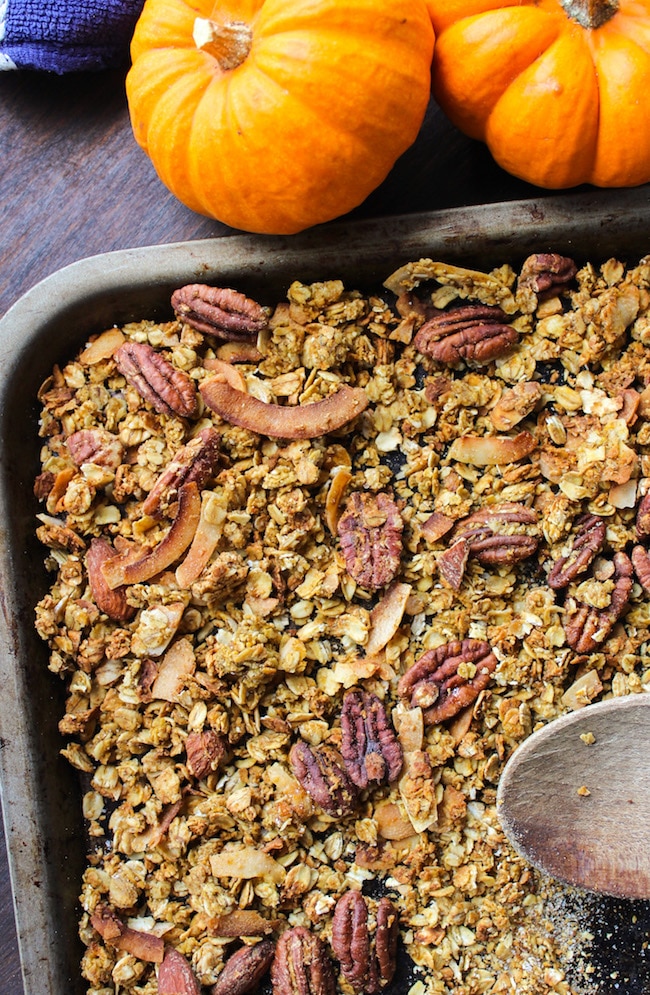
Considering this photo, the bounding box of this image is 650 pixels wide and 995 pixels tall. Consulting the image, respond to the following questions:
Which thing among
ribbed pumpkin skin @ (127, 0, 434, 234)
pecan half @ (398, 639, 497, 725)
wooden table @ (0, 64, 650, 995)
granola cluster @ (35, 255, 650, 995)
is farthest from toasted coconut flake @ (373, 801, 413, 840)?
ribbed pumpkin skin @ (127, 0, 434, 234)

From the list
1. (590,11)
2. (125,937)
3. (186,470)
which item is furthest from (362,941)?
(590,11)

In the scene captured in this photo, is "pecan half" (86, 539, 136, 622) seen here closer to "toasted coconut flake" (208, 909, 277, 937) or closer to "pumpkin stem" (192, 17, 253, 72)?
"toasted coconut flake" (208, 909, 277, 937)

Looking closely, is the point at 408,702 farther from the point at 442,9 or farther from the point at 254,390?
the point at 442,9

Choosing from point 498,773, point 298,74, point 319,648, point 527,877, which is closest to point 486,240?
point 298,74

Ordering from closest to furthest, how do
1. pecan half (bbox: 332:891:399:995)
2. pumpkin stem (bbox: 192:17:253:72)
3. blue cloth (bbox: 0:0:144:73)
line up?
1. pumpkin stem (bbox: 192:17:253:72)
2. pecan half (bbox: 332:891:399:995)
3. blue cloth (bbox: 0:0:144:73)

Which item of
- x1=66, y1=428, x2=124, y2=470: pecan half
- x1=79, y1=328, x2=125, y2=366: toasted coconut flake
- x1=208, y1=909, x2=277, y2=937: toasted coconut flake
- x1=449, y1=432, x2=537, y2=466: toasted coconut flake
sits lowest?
x1=208, y1=909, x2=277, y2=937: toasted coconut flake

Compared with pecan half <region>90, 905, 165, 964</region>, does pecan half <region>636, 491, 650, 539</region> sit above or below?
above

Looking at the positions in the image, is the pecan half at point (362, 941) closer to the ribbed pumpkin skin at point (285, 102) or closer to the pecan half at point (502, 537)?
the pecan half at point (502, 537)
